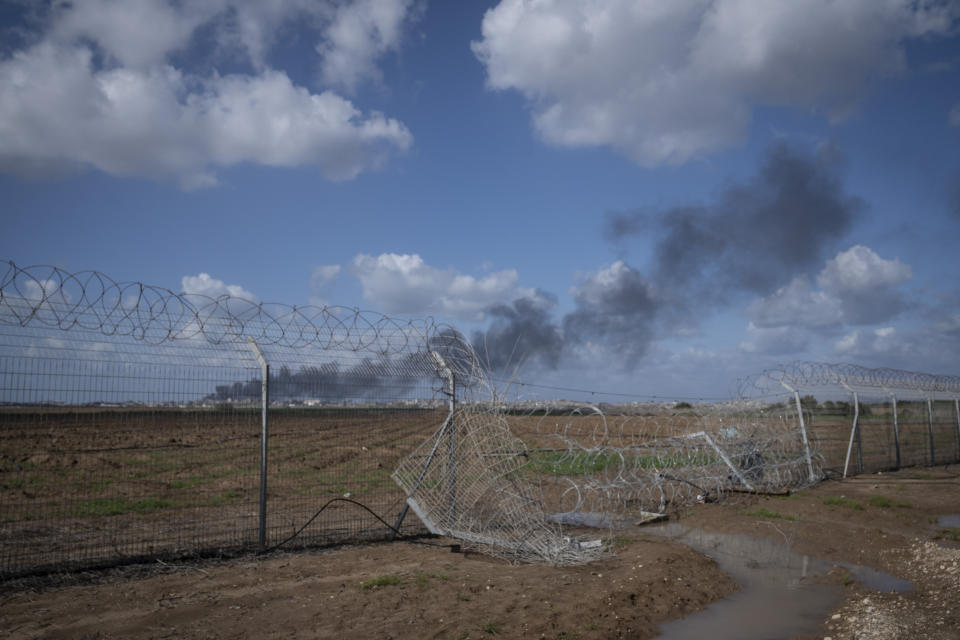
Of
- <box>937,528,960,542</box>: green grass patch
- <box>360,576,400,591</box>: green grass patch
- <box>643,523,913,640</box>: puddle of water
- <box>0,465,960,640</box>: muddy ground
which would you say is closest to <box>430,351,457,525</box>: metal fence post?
<box>0,465,960,640</box>: muddy ground

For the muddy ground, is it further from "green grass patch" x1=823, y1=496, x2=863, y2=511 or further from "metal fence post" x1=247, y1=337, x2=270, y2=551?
"green grass patch" x1=823, y1=496, x2=863, y2=511

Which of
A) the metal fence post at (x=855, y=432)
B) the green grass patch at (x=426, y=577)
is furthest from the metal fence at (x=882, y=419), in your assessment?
the green grass patch at (x=426, y=577)

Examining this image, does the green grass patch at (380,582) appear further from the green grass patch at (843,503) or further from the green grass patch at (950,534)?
the green grass patch at (843,503)

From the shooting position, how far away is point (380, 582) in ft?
22.4

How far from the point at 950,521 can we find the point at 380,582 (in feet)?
34.7

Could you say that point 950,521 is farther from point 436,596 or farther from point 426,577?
point 436,596

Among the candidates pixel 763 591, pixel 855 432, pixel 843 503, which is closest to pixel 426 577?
pixel 763 591

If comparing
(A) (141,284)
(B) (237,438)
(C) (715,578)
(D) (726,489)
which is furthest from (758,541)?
(A) (141,284)

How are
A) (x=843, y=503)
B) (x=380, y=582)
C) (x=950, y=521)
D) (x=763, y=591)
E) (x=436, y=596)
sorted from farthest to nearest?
(x=843, y=503) < (x=950, y=521) < (x=763, y=591) < (x=380, y=582) < (x=436, y=596)

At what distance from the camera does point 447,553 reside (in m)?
8.60

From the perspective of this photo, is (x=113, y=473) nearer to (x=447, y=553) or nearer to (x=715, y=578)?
(x=447, y=553)

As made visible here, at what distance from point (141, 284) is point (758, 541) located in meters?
9.03

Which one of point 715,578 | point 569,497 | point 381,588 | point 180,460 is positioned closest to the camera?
point 381,588

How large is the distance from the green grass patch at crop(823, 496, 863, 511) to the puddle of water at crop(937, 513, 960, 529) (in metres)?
1.23
